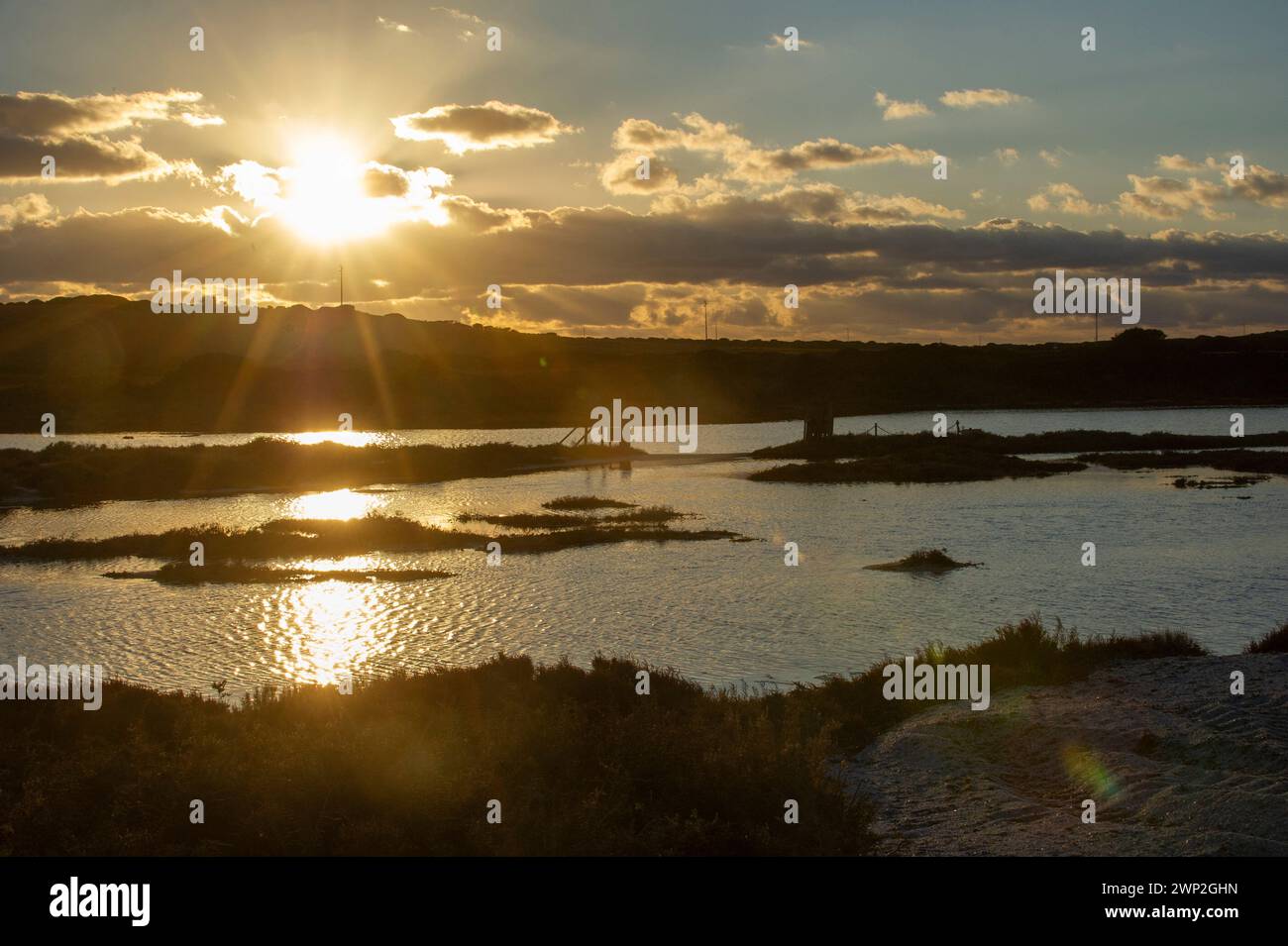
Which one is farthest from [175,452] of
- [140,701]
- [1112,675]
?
[1112,675]

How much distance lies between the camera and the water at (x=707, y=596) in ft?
84.0

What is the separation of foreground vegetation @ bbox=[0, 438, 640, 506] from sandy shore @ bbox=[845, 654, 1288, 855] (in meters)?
58.6

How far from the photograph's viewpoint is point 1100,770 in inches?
557

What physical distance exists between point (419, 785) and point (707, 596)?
22660mm

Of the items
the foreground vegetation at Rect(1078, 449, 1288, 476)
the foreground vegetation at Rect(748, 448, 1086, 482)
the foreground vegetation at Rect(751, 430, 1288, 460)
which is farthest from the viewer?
the foreground vegetation at Rect(751, 430, 1288, 460)

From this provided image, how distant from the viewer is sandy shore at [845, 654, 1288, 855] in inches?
459

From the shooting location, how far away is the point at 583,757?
40.3 feet

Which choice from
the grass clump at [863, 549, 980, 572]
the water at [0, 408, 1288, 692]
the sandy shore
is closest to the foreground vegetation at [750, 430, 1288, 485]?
the water at [0, 408, 1288, 692]

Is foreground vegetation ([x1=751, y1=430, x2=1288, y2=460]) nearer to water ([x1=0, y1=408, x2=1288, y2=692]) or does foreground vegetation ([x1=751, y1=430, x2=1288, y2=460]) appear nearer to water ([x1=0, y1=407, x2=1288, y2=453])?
water ([x1=0, y1=407, x2=1288, y2=453])

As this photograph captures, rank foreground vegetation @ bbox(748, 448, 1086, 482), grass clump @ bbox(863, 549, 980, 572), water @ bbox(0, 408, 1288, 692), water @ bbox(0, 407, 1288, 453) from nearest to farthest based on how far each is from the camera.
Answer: water @ bbox(0, 408, 1288, 692) → grass clump @ bbox(863, 549, 980, 572) → foreground vegetation @ bbox(748, 448, 1086, 482) → water @ bbox(0, 407, 1288, 453)

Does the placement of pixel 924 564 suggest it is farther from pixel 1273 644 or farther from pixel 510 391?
pixel 510 391

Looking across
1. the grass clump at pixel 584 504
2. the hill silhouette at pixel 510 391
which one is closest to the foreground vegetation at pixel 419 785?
the grass clump at pixel 584 504

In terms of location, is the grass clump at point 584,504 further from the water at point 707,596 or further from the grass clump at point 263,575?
the grass clump at point 263,575

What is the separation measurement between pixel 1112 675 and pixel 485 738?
12.2 meters
